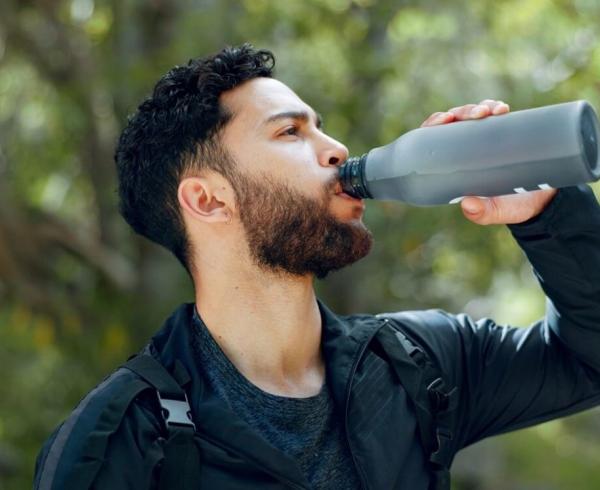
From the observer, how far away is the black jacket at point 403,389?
223 centimetres

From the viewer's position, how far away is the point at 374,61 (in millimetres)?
5668

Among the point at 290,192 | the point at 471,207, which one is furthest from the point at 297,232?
the point at 471,207

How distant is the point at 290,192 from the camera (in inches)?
101

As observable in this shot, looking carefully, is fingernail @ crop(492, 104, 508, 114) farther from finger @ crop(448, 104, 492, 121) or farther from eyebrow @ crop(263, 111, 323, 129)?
eyebrow @ crop(263, 111, 323, 129)

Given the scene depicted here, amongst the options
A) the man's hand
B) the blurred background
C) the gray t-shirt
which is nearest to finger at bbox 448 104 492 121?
the man's hand

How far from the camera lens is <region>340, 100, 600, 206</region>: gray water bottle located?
2141 mm

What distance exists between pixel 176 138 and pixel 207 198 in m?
0.17

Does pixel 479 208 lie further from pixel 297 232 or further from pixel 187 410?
pixel 187 410

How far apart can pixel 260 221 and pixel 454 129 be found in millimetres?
538

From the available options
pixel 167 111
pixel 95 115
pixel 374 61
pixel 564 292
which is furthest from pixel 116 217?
pixel 564 292

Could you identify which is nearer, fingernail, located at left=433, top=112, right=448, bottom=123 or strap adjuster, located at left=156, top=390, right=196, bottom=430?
strap adjuster, located at left=156, top=390, right=196, bottom=430

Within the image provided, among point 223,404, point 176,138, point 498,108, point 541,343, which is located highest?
point 176,138

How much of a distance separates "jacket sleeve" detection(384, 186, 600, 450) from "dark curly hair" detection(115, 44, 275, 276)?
643mm

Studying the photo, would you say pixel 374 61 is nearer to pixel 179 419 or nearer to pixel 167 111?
pixel 167 111
